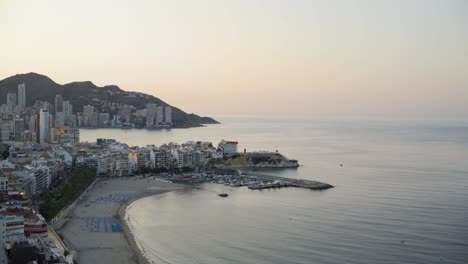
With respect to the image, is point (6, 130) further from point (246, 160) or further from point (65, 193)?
point (65, 193)

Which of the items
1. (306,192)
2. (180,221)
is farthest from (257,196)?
(180,221)

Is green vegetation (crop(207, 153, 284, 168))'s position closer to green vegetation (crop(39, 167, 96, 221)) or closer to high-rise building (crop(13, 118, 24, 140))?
green vegetation (crop(39, 167, 96, 221))

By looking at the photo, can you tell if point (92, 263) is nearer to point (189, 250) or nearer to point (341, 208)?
point (189, 250)

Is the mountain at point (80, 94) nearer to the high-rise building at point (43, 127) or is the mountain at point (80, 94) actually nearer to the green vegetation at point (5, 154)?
the high-rise building at point (43, 127)

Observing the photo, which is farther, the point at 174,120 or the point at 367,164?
the point at 174,120

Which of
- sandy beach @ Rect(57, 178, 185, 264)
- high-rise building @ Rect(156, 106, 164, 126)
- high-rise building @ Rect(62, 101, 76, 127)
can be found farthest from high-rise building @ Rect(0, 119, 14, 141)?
high-rise building @ Rect(156, 106, 164, 126)

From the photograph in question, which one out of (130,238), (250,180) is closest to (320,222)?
(130,238)
